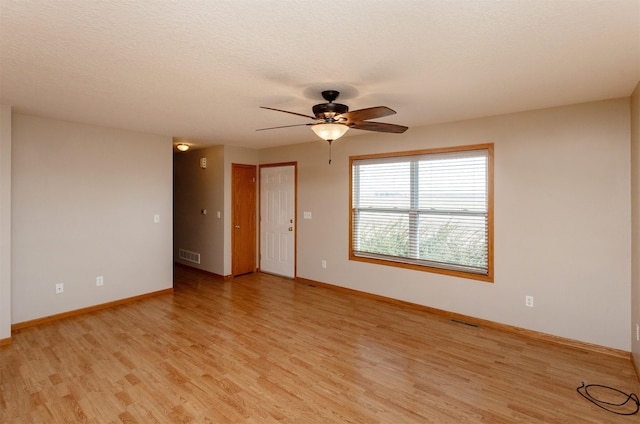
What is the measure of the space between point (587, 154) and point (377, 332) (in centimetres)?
277

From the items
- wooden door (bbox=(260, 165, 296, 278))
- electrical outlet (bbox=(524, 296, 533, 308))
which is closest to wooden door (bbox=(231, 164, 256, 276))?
wooden door (bbox=(260, 165, 296, 278))

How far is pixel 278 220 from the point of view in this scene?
6.07m

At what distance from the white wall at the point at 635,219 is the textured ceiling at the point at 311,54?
25cm

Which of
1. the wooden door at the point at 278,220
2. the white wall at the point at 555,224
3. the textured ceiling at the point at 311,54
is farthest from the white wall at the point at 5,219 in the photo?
the white wall at the point at 555,224

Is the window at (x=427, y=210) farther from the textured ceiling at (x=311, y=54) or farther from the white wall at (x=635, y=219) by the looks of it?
the white wall at (x=635, y=219)

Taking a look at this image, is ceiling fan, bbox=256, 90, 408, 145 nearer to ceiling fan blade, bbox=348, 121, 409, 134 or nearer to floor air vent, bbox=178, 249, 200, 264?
ceiling fan blade, bbox=348, 121, 409, 134

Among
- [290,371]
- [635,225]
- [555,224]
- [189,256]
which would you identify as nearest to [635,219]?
[635,225]

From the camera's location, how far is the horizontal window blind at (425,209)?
12.8ft

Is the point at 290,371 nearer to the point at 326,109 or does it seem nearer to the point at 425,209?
the point at 326,109

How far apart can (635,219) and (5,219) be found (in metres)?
5.88

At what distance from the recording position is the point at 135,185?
4660 mm

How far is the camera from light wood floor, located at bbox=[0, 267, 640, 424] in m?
2.27

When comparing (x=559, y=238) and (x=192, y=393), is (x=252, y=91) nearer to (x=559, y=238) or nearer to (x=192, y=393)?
(x=192, y=393)

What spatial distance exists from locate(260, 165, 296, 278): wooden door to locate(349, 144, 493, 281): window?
1316 mm
